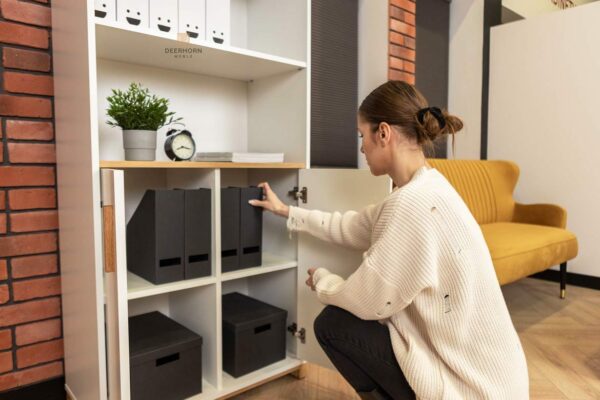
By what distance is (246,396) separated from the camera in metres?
1.63

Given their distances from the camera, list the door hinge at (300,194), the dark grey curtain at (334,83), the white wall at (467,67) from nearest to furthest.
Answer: the door hinge at (300,194), the dark grey curtain at (334,83), the white wall at (467,67)

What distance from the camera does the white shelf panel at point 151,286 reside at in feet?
4.34

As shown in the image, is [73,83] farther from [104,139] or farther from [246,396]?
[246,396]

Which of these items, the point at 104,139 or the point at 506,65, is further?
the point at 506,65

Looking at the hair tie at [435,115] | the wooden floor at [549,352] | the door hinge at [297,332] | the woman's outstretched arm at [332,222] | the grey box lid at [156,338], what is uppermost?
the hair tie at [435,115]

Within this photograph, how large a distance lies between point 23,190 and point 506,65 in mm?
3430

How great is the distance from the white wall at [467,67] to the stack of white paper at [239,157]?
7.98ft

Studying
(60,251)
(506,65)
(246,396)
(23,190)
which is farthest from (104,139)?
(506,65)

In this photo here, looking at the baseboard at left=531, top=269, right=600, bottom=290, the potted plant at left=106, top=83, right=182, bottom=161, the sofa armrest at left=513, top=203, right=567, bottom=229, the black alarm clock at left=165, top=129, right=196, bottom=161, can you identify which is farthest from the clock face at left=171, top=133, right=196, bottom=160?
the baseboard at left=531, top=269, right=600, bottom=290

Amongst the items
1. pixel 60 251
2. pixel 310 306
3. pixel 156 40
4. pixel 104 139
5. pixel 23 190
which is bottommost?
pixel 310 306

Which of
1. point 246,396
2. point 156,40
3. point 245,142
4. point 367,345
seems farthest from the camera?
point 245,142

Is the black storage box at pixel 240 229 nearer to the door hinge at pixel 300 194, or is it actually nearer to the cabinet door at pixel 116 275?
the door hinge at pixel 300 194

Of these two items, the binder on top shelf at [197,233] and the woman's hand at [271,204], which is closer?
the binder on top shelf at [197,233]

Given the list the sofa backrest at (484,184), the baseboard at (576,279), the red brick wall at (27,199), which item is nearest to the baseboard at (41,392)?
the red brick wall at (27,199)
